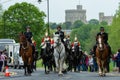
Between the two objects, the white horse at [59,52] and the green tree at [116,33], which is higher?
the green tree at [116,33]

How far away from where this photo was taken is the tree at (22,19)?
447ft

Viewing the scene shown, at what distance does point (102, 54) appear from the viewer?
3500cm

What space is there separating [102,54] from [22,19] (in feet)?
348

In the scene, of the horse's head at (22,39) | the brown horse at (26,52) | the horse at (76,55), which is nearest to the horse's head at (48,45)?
the brown horse at (26,52)

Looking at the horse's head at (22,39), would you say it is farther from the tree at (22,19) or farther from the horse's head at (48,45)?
the tree at (22,19)

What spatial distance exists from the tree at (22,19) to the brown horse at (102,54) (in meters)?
98.9

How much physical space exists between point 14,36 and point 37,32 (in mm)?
4698

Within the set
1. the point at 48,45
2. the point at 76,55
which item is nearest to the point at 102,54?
the point at 48,45

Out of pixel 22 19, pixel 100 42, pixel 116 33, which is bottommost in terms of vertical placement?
pixel 100 42

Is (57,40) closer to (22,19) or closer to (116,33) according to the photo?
(116,33)

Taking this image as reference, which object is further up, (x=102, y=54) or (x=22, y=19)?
(x=22, y=19)

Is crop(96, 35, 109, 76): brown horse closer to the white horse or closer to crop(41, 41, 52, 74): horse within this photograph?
the white horse

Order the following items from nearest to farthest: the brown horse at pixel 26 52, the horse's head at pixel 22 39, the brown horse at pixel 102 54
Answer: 1. the brown horse at pixel 102 54
2. the horse's head at pixel 22 39
3. the brown horse at pixel 26 52

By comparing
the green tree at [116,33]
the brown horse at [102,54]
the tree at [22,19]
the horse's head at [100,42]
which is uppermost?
the tree at [22,19]
